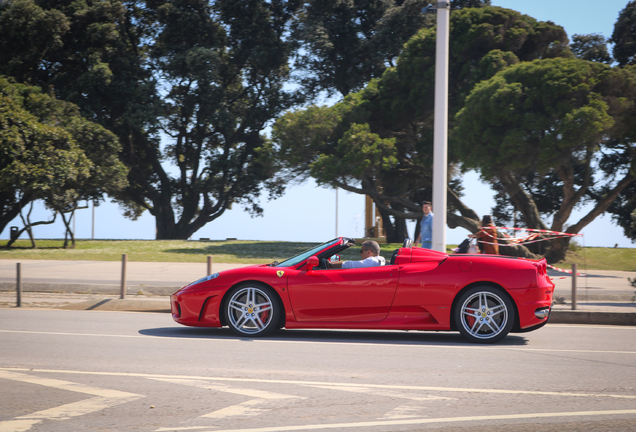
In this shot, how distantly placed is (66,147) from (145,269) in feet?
46.4

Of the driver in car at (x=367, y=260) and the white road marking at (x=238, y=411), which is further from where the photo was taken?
the driver in car at (x=367, y=260)

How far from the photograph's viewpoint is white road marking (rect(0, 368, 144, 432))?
4102 millimetres

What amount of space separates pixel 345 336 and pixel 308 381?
2864 millimetres

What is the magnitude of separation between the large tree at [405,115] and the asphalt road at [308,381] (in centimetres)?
2295

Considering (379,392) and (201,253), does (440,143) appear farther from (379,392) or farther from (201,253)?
(201,253)

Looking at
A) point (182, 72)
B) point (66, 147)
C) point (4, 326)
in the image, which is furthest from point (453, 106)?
point (4, 326)

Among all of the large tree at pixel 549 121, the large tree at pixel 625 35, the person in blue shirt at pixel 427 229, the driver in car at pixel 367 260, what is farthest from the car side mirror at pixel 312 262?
the large tree at pixel 625 35

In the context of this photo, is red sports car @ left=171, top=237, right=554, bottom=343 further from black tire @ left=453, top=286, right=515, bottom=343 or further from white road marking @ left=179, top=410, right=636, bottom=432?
white road marking @ left=179, top=410, right=636, bottom=432

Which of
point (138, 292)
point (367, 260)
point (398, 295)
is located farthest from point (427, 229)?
point (138, 292)

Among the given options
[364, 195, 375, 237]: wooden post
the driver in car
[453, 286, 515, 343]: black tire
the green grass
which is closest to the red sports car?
[453, 286, 515, 343]: black tire

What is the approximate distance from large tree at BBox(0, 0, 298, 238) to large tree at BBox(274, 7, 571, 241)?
327cm

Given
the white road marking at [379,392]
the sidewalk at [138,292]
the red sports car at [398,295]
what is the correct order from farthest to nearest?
the sidewalk at [138,292], the red sports car at [398,295], the white road marking at [379,392]

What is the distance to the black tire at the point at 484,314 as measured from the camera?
736cm

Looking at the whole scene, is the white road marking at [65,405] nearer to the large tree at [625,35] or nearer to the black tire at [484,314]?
the black tire at [484,314]
